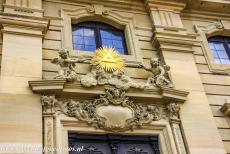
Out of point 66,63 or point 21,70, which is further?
point 66,63

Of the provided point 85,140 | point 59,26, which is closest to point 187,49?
point 59,26

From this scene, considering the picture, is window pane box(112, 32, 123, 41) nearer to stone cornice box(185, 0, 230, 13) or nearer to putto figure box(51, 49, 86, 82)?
putto figure box(51, 49, 86, 82)

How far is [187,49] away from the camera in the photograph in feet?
47.1

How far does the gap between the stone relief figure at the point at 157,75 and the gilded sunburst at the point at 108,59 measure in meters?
0.77

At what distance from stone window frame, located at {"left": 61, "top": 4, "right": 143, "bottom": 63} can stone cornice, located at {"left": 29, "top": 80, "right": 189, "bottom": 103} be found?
63.8 inches

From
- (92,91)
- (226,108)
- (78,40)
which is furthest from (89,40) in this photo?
(226,108)

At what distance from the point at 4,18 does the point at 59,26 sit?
187cm

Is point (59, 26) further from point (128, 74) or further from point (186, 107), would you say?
point (186, 107)

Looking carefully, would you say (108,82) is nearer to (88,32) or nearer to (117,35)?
(88,32)

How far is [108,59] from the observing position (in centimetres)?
1298

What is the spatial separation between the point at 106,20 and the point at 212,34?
13.7 ft

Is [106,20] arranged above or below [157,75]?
above

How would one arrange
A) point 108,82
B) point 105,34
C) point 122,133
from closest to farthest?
point 122,133 < point 108,82 < point 105,34

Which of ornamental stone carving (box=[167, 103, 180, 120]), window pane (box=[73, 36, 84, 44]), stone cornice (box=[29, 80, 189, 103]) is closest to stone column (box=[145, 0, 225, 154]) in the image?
ornamental stone carving (box=[167, 103, 180, 120])
